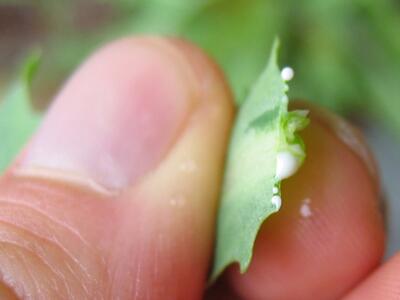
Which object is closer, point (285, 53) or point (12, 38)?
point (285, 53)

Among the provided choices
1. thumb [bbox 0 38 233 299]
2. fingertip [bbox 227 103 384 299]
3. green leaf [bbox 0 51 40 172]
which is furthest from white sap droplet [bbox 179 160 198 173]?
green leaf [bbox 0 51 40 172]

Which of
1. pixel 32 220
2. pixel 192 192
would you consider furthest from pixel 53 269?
pixel 192 192

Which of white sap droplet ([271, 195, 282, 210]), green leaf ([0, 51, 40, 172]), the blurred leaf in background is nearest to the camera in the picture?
white sap droplet ([271, 195, 282, 210])

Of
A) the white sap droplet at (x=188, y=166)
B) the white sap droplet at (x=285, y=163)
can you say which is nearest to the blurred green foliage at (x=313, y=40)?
the white sap droplet at (x=188, y=166)

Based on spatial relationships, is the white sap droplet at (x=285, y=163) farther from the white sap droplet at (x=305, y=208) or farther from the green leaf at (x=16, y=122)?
the green leaf at (x=16, y=122)

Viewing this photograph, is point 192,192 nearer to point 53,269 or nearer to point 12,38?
point 53,269

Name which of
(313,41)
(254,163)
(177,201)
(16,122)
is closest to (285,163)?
(254,163)

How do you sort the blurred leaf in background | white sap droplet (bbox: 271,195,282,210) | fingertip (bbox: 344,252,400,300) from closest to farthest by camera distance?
white sap droplet (bbox: 271,195,282,210), fingertip (bbox: 344,252,400,300), the blurred leaf in background

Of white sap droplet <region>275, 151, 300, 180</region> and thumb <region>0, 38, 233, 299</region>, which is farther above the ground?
white sap droplet <region>275, 151, 300, 180</region>

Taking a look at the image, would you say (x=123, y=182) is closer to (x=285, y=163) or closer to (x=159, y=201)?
(x=159, y=201)

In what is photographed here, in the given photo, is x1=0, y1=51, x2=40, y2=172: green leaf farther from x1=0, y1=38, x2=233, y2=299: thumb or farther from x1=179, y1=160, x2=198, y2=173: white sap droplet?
x1=179, y1=160, x2=198, y2=173: white sap droplet
